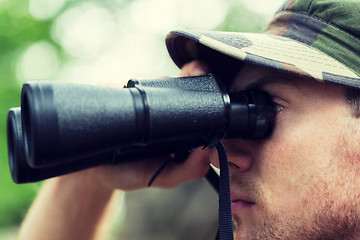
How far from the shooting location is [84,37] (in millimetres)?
10305

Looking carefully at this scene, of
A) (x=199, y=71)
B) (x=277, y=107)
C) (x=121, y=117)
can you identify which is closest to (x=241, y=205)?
(x=277, y=107)

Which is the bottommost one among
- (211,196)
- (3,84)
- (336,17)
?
(3,84)

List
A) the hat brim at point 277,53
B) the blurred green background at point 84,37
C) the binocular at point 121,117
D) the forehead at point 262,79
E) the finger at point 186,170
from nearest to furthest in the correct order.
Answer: the binocular at point 121,117, the hat brim at point 277,53, the forehead at point 262,79, the finger at point 186,170, the blurred green background at point 84,37

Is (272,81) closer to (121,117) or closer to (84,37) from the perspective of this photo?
(121,117)

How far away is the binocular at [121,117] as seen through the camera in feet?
2.49

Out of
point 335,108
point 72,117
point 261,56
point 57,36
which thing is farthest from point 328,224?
point 57,36

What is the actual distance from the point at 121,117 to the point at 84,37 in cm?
1007

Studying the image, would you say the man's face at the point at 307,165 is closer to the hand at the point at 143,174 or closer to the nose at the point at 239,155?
the nose at the point at 239,155

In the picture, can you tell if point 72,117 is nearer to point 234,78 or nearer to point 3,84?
point 234,78

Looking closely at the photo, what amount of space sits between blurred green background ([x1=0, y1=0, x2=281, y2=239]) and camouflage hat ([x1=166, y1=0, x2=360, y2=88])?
660cm

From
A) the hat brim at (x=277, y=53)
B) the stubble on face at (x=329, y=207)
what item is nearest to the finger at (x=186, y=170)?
the stubble on face at (x=329, y=207)

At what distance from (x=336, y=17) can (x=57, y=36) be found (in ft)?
32.2

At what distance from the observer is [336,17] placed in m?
1.22

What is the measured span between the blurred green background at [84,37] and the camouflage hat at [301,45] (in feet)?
21.6
